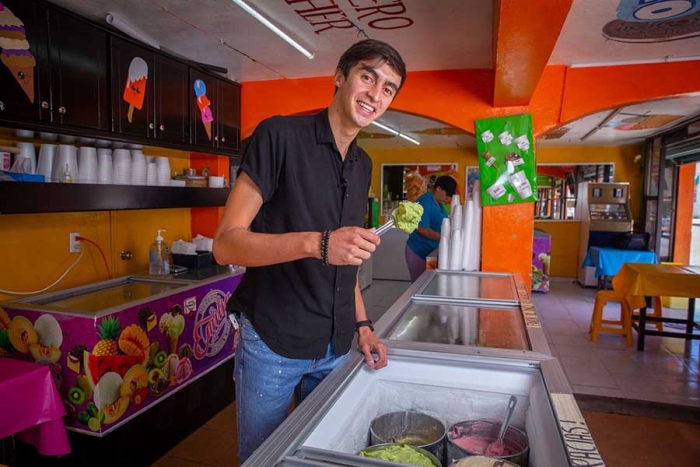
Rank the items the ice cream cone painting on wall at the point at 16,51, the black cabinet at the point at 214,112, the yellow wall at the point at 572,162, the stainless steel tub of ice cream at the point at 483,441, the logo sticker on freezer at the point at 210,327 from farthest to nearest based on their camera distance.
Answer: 1. the yellow wall at the point at 572,162
2. the black cabinet at the point at 214,112
3. the logo sticker on freezer at the point at 210,327
4. the ice cream cone painting on wall at the point at 16,51
5. the stainless steel tub of ice cream at the point at 483,441

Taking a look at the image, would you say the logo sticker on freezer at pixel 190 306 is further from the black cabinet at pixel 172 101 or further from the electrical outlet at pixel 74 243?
the black cabinet at pixel 172 101

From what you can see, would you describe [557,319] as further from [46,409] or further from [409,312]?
[46,409]

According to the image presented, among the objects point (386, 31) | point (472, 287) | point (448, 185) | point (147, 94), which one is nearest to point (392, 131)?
point (448, 185)

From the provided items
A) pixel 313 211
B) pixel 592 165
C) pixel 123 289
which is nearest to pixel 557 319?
pixel 592 165

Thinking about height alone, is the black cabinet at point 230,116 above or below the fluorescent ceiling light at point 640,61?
below

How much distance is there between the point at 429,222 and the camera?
489 centimetres

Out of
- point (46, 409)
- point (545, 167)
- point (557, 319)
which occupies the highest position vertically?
point (545, 167)

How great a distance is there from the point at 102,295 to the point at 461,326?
2.45 metres

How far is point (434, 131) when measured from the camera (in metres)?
7.95

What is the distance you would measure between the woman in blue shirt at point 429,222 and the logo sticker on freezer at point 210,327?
2098 mm

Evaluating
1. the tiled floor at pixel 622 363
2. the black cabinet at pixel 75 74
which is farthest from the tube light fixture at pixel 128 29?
the tiled floor at pixel 622 363

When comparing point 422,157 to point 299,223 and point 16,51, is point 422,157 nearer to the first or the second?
point 16,51

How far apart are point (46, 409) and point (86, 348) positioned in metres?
0.35

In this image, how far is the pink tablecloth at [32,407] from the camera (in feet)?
6.78
